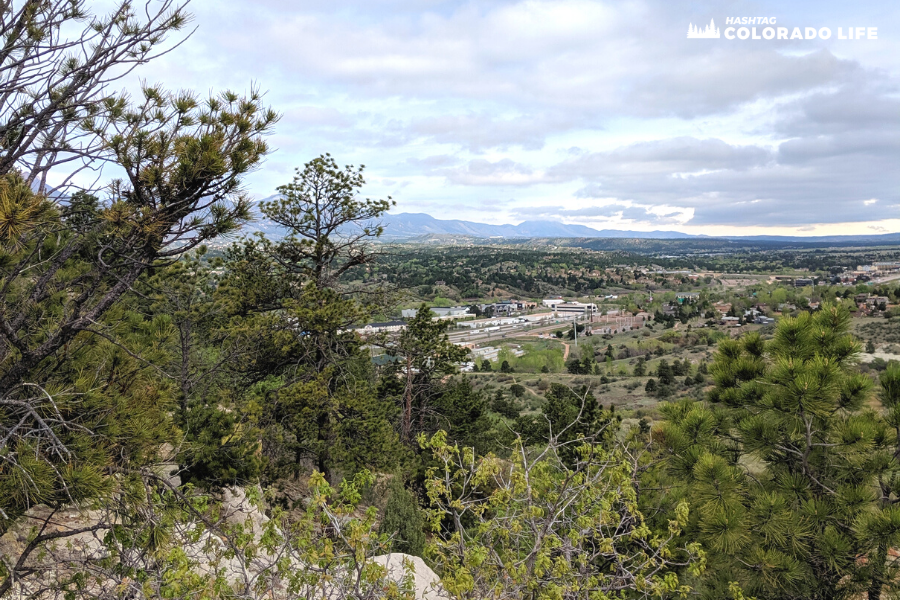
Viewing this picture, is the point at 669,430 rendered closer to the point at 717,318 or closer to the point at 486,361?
the point at 486,361

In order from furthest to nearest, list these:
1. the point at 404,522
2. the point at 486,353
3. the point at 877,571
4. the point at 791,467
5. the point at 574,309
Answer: the point at 574,309 → the point at 486,353 → the point at 404,522 → the point at 791,467 → the point at 877,571

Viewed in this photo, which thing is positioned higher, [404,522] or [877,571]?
[877,571]

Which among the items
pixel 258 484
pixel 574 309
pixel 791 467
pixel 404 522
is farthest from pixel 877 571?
pixel 574 309

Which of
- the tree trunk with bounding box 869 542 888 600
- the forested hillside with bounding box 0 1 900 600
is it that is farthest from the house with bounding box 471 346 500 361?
the tree trunk with bounding box 869 542 888 600

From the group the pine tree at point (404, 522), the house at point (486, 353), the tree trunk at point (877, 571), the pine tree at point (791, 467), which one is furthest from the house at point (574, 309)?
the tree trunk at point (877, 571)

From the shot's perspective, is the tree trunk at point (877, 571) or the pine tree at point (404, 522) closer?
the tree trunk at point (877, 571)

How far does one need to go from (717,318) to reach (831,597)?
6729cm

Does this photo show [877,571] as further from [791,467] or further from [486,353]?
[486,353]

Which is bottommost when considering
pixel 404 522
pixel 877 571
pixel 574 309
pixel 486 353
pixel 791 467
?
pixel 486 353

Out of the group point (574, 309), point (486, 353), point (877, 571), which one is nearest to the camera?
point (877, 571)

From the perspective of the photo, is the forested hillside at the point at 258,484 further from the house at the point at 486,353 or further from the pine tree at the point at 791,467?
the house at the point at 486,353

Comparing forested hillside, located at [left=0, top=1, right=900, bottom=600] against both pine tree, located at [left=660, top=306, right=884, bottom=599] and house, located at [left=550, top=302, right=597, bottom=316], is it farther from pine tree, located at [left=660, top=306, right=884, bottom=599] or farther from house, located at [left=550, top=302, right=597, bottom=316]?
house, located at [left=550, top=302, right=597, bottom=316]

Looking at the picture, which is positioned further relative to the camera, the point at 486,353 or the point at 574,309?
the point at 574,309

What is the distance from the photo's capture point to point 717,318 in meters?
63.9
